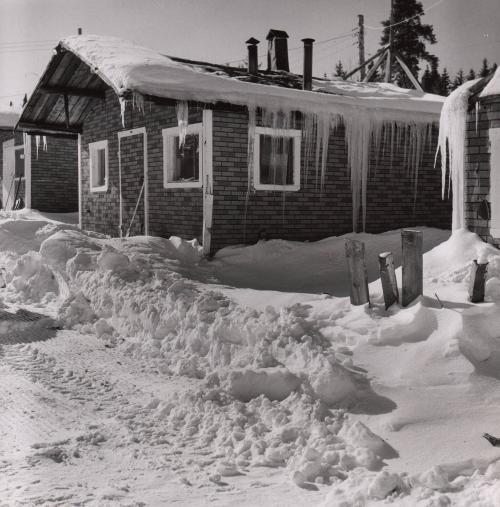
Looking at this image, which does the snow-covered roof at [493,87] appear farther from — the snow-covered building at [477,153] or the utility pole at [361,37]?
the utility pole at [361,37]

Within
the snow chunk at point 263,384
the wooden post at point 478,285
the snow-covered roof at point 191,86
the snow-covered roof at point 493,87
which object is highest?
the snow-covered roof at point 191,86

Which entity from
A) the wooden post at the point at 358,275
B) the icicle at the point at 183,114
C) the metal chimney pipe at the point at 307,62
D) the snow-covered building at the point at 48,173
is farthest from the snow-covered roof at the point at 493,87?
the snow-covered building at the point at 48,173

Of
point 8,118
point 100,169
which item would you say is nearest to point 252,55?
point 100,169

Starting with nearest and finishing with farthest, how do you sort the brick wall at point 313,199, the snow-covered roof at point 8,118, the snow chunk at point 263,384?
the snow chunk at point 263,384 → the brick wall at point 313,199 → the snow-covered roof at point 8,118

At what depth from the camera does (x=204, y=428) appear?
13.3ft

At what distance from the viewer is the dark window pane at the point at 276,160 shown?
11125 millimetres

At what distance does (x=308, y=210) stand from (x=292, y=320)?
6273 mm

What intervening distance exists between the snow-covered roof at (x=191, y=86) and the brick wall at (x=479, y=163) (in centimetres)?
337

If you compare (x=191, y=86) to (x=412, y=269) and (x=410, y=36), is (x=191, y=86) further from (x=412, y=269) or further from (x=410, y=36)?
(x=410, y=36)

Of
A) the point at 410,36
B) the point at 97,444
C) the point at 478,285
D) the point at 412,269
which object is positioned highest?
the point at 410,36

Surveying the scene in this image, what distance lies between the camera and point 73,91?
13820 mm

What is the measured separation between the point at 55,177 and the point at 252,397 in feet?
53.7

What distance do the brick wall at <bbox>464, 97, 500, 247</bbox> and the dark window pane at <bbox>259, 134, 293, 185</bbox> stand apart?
12.9ft

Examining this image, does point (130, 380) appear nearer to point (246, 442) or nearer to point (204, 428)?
point (204, 428)
